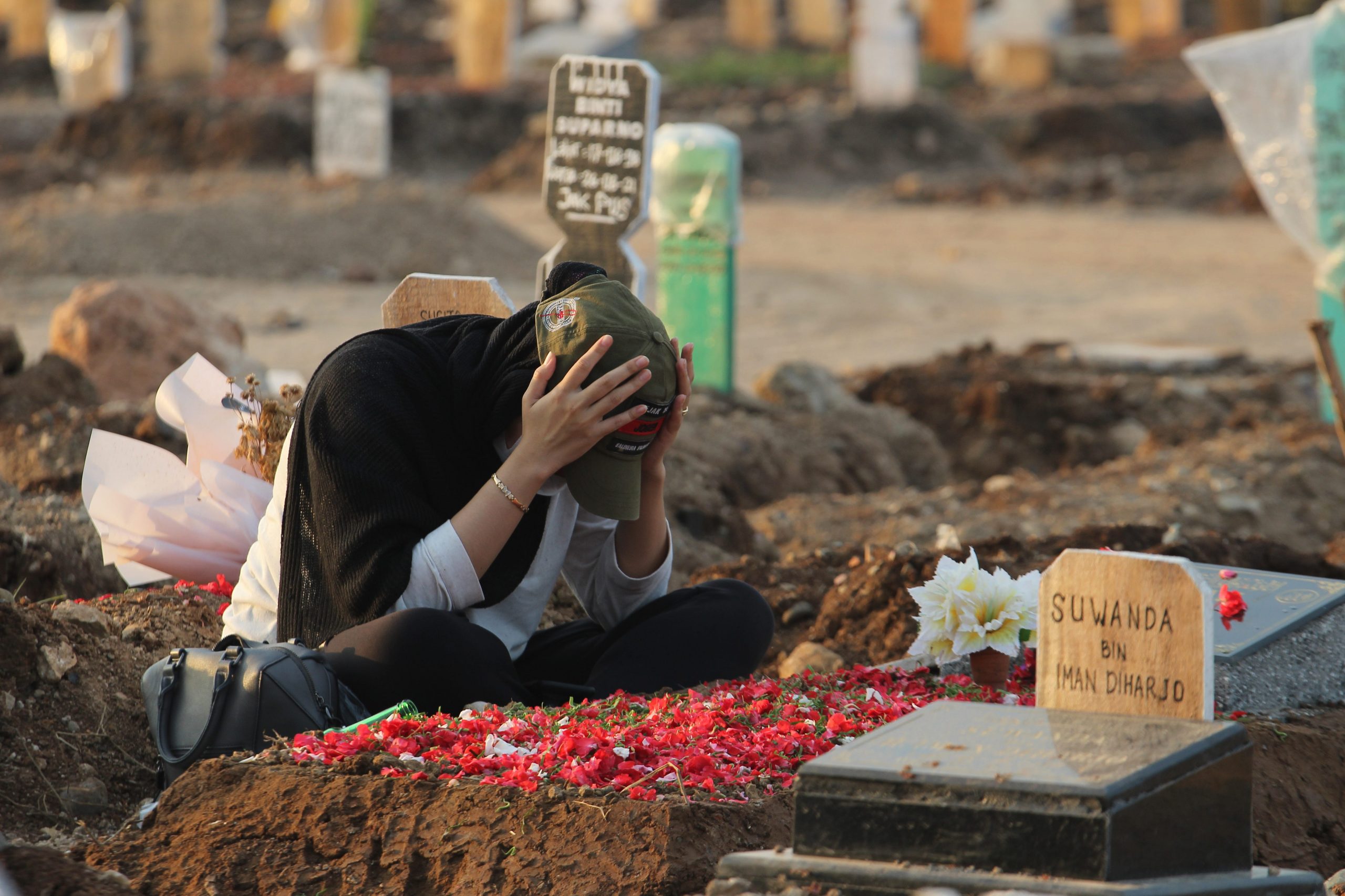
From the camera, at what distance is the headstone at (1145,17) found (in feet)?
106

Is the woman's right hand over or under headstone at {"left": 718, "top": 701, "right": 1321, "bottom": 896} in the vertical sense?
over

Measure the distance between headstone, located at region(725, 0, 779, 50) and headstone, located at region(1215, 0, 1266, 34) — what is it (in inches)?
314

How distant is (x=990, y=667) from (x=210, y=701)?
5.10ft

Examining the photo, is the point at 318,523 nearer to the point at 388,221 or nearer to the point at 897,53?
the point at 388,221

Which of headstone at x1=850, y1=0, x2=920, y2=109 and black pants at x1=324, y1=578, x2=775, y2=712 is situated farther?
headstone at x1=850, y1=0, x2=920, y2=109

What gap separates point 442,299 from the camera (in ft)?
13.7

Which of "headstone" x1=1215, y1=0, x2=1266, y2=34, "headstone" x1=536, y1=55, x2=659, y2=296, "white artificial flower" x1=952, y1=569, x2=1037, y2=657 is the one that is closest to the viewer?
"white artificial flower" x1=952, y1=569, x2=1037, y2=657

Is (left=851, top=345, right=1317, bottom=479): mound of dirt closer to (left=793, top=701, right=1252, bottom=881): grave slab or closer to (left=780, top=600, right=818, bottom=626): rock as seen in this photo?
(left=780, top=600, right=818, bottom=626): rock

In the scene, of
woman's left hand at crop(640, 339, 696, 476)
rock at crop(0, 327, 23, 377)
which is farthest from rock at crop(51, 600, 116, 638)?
rock at crop(0, 327, 23, 377)

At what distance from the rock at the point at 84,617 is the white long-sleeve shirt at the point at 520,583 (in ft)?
1.08

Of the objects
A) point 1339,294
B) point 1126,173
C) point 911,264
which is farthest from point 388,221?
point 1126,173

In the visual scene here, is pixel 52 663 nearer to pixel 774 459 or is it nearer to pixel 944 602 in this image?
pixel 944 602

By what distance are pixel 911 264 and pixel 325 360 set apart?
11612 mm

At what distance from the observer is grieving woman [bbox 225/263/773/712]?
3.05 metres
